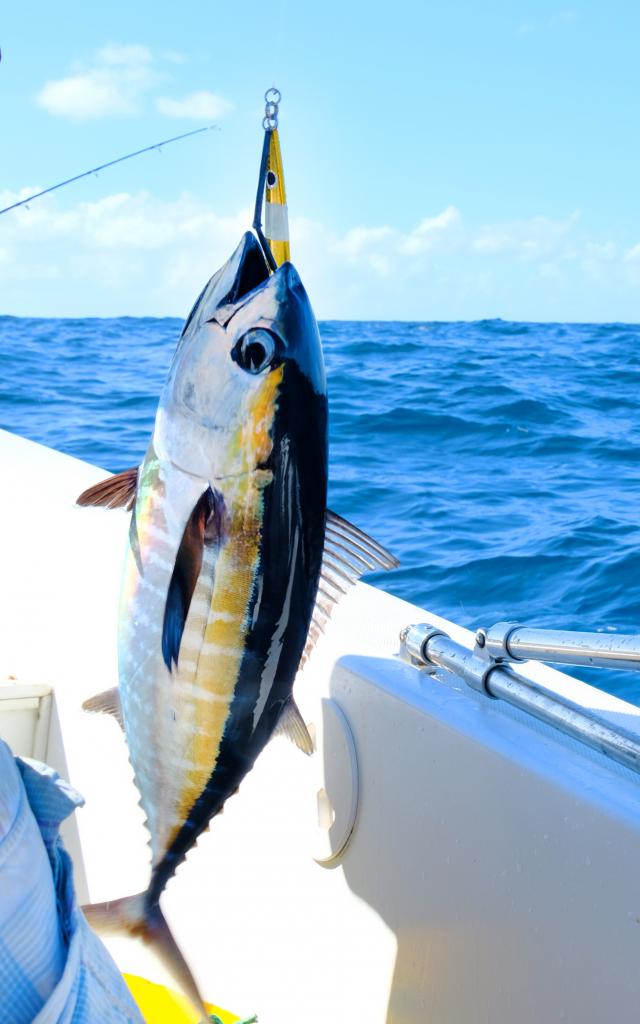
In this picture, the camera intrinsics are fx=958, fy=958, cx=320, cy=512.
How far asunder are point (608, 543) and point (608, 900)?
4844mm

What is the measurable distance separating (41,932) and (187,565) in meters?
0.39

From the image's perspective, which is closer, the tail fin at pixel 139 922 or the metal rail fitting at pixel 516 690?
the tail fin at pixel 139 922

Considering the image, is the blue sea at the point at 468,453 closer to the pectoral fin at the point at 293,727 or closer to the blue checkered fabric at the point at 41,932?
the pectoral fin at the point at 293,727

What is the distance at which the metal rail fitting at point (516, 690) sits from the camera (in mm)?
1562

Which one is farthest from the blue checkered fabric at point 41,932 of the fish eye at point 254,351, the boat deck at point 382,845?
the boat deck at point 382,845

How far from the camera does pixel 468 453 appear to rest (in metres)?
9.05

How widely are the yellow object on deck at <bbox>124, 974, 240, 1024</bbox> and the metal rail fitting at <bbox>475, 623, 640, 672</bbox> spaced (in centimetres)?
96

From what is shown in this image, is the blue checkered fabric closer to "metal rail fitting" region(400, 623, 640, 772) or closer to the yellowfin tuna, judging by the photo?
the yellowfin tuna

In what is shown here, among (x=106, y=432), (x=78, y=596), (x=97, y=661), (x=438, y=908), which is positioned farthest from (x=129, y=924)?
(x=106, y=432)

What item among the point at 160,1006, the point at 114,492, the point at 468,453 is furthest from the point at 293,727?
the point at 468,453

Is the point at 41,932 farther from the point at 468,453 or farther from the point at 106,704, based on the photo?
the point at 468,453

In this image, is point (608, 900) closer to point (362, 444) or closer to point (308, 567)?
point (308, 567)

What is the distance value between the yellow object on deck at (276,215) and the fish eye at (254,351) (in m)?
0.12

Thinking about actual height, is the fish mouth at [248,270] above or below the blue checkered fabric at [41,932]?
above
